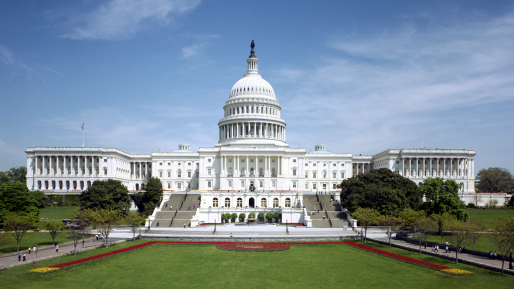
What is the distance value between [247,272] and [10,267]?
2155cm

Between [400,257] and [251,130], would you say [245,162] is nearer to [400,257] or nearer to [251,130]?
[251,130]

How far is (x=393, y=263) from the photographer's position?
4100 centimetres

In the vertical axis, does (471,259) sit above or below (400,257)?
above

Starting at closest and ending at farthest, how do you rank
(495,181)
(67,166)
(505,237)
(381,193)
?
(505,237) < (381,193) < (67,166) < (495,181)

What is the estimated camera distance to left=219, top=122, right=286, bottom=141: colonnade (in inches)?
4862

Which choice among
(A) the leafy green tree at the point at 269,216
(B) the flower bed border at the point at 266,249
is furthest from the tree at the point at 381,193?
(B) the flower bed border at the point at 266,249

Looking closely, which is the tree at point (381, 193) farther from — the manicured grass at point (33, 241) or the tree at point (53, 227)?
the manicured grass at point (33, 241)

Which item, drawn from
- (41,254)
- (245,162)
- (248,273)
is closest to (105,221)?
(41,254)

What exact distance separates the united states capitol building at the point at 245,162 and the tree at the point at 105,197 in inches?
1304

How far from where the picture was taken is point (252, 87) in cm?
12825

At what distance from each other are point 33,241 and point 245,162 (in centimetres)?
6515

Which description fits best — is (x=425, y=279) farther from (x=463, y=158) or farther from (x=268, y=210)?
(x=463, y=158)

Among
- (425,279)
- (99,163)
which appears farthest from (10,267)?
(99,163)

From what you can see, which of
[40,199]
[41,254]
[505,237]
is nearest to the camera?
[505,237]
